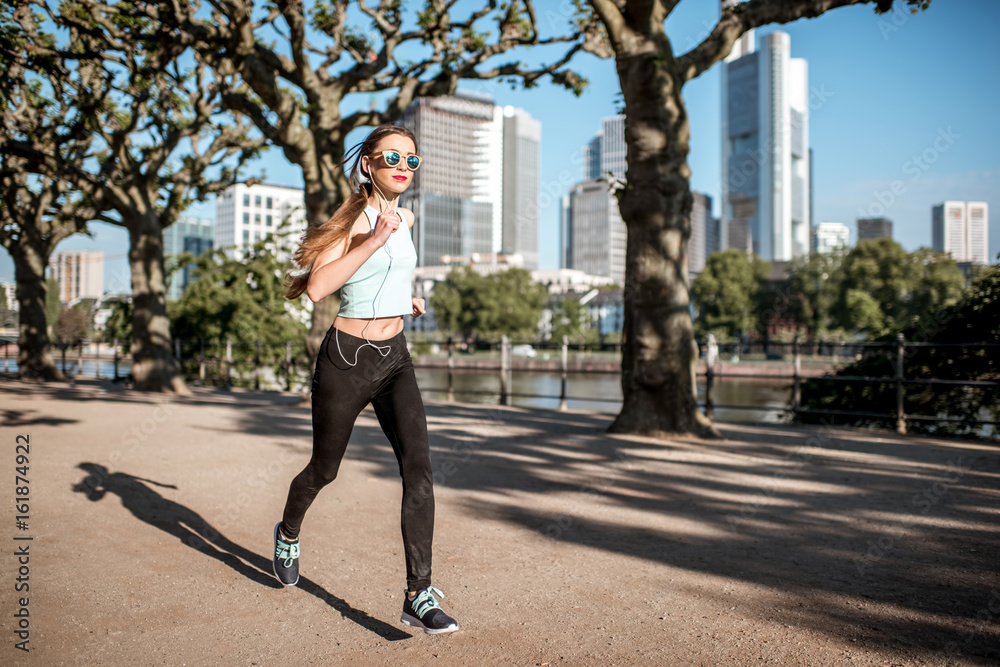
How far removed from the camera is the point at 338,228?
9.84 ft

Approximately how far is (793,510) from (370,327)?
11.8 feet

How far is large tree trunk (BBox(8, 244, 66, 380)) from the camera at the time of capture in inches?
782

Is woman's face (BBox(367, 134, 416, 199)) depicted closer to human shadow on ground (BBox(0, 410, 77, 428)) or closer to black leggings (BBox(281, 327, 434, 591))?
black leggings (BBox(281, 327, 434, 591))

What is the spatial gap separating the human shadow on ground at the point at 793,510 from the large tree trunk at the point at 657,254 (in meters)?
0.45

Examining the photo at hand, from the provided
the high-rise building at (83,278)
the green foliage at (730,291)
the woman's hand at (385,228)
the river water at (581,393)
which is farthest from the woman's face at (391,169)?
the high-rise building at (83,278)

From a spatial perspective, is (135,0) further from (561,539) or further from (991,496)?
(991,496)

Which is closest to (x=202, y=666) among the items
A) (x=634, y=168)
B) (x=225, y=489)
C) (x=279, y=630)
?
(x=279, y=630)

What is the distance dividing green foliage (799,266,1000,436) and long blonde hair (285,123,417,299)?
8.50 meters

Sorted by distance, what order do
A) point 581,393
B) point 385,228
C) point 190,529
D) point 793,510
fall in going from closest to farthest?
point 385,228 < point 190,529 < point 793,510 < point 581,393

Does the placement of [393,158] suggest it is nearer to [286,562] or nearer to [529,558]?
[286,562]

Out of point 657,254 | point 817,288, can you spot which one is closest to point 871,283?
point 817,288

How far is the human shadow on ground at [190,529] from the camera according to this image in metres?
3.11

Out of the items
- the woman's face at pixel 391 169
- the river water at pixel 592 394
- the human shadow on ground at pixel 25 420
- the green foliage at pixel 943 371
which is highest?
the woman's face at pixel 391 169

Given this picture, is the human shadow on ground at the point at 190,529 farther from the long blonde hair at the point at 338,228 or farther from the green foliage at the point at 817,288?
the green foliage at the point at 817,288
